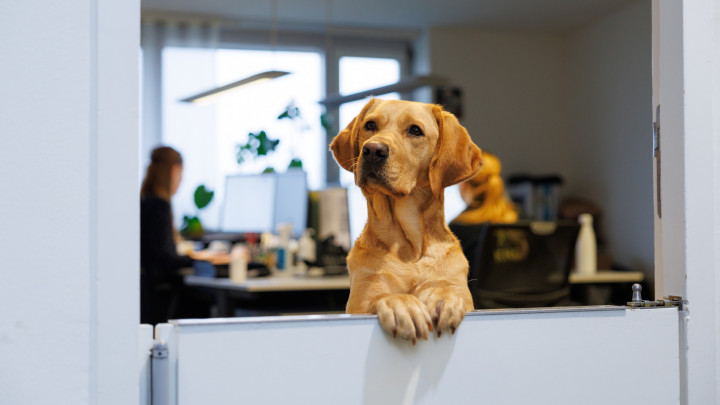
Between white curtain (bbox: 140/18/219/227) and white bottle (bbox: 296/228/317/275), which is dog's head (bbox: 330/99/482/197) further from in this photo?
white curtain (bbox: 140/18/219/227)

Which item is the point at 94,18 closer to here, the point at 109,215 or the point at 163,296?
the point at 109,215

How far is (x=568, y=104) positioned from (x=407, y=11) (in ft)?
5.70

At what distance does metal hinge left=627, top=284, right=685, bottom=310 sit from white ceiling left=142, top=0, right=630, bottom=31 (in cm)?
436

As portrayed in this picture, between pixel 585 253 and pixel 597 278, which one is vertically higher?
pixel 585 253

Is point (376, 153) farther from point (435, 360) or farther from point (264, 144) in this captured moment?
point (264, 144)

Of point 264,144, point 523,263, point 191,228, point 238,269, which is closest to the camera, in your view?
point 523,263

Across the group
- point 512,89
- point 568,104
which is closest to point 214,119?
point 512,89

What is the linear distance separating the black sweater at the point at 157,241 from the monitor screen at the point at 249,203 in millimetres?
964

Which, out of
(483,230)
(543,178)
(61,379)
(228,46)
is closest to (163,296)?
(483,230)

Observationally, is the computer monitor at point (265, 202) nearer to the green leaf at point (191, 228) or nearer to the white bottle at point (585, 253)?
the green leaf at point (191, 228)

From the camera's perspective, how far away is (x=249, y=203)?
406cm

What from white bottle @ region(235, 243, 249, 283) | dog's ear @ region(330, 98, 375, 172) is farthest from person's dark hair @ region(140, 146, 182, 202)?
dog's ear @ region(330, 98, 375, 172)

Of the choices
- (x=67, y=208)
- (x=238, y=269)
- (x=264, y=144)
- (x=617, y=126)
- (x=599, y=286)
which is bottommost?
(x=599, y=286)

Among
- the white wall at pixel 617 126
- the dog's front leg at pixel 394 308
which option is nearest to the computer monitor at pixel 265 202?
the white wall at pixel 617 126
